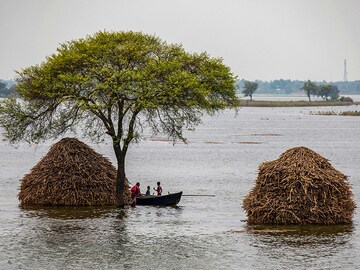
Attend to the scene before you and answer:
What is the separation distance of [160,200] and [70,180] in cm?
608

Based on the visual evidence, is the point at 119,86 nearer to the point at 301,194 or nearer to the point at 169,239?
the point at 169,239

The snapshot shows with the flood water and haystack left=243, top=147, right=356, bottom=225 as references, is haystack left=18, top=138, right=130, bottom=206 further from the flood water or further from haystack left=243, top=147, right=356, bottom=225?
haystack left=243, top=147, right=356, bottom=225

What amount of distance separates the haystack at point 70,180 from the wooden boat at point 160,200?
1273 millimetres

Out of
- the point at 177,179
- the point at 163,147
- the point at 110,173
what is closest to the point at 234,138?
the point at 163,147

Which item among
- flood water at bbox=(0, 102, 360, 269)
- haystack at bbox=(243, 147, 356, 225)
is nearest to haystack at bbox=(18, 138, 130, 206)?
flood water at bbox=(0, 102, 360, 269)

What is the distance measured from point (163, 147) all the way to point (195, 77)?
7580 centimetres

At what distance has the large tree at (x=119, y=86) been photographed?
4416 centimetres

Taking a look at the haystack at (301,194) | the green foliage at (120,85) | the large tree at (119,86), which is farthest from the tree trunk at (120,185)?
the haystack at (301,194)

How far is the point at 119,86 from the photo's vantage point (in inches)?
1719

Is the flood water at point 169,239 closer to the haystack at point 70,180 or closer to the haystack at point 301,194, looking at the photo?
the haystack at point 301,194

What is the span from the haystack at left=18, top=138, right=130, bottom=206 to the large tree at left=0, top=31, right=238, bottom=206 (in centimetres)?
119

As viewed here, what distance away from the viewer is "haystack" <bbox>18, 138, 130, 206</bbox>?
46.5m

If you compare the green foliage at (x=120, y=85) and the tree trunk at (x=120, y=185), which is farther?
the tree trunk at (x=120, y=185)

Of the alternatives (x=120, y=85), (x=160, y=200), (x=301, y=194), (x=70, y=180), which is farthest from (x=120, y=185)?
(x=301, y=194)
